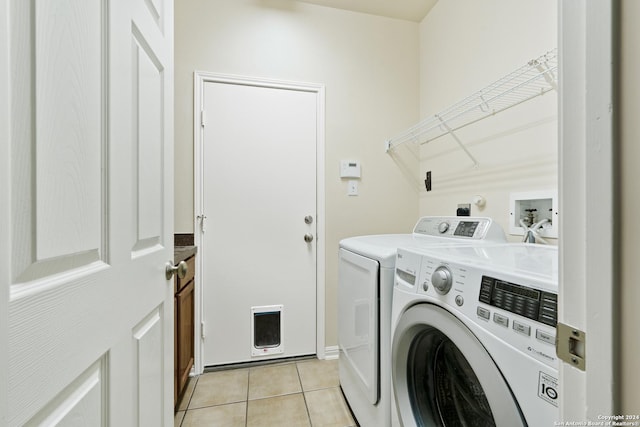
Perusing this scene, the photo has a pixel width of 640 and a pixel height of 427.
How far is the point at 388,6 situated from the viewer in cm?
214

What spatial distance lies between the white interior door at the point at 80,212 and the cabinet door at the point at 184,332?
2.33ft

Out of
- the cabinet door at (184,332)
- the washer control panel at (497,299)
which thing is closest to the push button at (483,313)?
the washer control panel at (497,299)

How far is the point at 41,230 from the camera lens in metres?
0.41

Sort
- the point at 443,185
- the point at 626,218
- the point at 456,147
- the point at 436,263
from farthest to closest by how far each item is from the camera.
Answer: the point at 443,185
the point at 456,147
the point at 436,263
the point at 626,218

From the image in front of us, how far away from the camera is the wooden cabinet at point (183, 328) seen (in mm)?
1484

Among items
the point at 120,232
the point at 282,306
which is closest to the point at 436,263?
the point at 120,232

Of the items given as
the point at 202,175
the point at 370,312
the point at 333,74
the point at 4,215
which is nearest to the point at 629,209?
the point at 4,215

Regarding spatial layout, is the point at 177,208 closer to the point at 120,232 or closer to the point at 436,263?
the point at 120,232

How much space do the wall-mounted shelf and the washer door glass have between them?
3.88ft

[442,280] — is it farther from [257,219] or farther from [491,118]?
[257,219]

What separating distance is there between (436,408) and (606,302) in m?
0.81

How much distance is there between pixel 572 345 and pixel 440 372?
26.0 inches

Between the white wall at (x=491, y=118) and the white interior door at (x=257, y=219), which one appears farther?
the white interior door at (x=257, y=219)

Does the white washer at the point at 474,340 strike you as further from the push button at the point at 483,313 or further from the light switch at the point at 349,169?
the light switch at the point at 349,169
